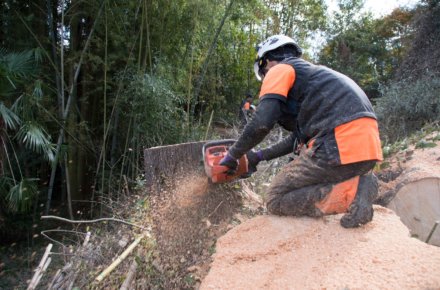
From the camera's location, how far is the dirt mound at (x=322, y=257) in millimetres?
2020

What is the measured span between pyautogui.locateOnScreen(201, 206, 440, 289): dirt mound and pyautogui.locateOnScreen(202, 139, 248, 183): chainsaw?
51 centimetres

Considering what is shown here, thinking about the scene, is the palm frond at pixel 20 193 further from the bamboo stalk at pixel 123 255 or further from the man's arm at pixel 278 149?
the man's arm at pixel 278 149

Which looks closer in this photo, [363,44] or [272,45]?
[272,45]

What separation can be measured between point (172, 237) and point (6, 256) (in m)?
4.68

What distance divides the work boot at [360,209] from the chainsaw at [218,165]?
90 cm

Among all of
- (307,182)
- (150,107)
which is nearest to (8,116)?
(150,107)

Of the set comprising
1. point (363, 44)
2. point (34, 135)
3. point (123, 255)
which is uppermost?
point (363, 44)

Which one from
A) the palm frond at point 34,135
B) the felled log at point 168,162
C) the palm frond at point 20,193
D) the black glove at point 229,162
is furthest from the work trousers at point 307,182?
the palm frond at point 20,193

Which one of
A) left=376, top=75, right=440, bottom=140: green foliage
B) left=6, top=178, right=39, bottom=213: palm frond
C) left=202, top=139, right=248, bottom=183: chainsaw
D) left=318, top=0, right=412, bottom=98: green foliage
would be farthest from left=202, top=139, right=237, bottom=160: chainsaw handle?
left=318, top=0, right=412, bottom=98: green foliage

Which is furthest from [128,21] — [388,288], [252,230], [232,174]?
[388,288]

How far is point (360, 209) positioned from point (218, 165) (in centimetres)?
110

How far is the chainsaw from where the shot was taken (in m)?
3.12

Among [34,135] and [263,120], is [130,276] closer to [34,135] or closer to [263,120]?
[263,120]

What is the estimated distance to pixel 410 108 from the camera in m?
7.33
